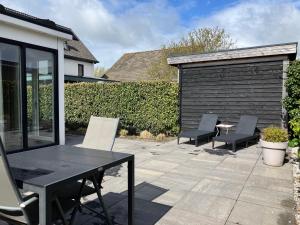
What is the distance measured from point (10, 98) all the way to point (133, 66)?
20.8 m

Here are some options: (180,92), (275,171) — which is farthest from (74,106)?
(275,171)

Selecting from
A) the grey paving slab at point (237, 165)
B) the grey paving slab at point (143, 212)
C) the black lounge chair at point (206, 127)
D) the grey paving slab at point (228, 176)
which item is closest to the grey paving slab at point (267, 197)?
the grey paving slab at point (228, 176)

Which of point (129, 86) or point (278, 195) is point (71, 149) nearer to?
point (278, 195)

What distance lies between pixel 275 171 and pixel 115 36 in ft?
106

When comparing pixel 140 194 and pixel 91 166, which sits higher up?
pixel 91 166

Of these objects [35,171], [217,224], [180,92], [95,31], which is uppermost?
[95,31]

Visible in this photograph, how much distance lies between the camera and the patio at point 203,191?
332 cm

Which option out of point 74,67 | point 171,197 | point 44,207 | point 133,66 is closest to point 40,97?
point 171,197

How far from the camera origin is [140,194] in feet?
13.4

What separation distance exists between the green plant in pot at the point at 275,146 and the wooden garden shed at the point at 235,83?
9.15ft

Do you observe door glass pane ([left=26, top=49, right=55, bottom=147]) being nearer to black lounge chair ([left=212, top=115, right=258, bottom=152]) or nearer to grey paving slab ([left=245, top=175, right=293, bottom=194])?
black lounge chair ([left=212, top=115, right=258, bottom=152])

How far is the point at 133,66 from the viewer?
1038 inches

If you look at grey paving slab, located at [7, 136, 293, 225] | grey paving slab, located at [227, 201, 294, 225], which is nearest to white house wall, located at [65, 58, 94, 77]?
grey paving slab, located at [7, 136, 293, 225]

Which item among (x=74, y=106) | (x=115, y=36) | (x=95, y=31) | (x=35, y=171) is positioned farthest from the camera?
(x=115, y=36)
